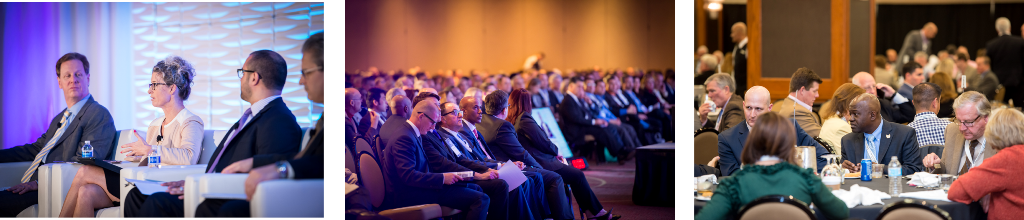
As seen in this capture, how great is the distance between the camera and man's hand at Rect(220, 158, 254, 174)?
2.95 metres

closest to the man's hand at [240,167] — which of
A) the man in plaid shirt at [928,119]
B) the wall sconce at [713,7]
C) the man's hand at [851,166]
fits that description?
the man's hand at [851,166]

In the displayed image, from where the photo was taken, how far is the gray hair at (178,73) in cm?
377

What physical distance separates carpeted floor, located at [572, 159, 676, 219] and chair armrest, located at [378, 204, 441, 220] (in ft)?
4.61

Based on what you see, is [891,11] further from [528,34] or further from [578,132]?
[528,34]

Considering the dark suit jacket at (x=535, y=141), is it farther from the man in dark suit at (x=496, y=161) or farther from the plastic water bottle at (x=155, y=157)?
the plastic water bottle at (x=155, y=157)

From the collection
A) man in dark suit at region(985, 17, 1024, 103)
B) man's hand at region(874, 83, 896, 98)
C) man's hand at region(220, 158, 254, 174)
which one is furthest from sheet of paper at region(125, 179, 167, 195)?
man in dark suit at region(985, 17, 1024, 103)

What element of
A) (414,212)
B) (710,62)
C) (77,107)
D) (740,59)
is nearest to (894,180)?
(414,212)

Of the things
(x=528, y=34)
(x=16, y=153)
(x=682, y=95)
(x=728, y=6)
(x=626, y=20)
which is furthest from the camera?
(x=728, y=6)

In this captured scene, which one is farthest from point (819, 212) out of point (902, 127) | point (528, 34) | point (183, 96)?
point (528, 34)

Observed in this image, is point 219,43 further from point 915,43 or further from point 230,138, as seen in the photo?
point 915,43

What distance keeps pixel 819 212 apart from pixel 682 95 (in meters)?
0.68

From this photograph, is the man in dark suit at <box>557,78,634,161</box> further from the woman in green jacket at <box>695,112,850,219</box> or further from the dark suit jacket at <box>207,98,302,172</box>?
the woman in green jacket at <box>695,112,850,219</box>

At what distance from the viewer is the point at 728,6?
11.8m

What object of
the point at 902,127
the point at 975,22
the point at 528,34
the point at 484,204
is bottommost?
the point at 484,204
